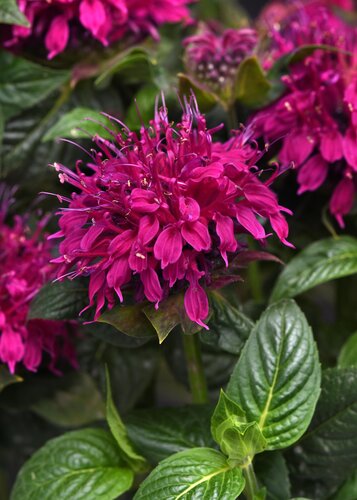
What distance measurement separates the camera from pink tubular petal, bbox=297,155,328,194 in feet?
2.26

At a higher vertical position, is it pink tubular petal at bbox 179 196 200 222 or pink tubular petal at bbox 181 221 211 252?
pink tubular petal at bbox 179 196 200 222

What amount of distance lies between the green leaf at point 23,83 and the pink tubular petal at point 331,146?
0.24 metres

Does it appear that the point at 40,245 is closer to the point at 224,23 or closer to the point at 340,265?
the point at 340,265

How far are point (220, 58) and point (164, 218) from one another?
232 millimetres

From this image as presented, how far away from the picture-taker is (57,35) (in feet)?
2.37

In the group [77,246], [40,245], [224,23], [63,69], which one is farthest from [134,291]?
[224,23]

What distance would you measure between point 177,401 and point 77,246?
0.49 metres

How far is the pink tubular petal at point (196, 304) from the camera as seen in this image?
540 mm

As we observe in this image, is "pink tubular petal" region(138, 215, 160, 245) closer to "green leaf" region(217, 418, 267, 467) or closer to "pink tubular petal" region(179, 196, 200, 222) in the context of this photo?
"pink tubular petal" region(179, 196, 200, 222)

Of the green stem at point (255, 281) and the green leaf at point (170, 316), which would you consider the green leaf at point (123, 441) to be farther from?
the green stem at point (255, 281)

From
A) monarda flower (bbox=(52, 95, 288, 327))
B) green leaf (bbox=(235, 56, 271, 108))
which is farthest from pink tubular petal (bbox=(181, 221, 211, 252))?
green leaf (bbox=(235, 56, 271, 108))

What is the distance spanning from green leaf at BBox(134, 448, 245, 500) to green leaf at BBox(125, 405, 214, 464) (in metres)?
0.06

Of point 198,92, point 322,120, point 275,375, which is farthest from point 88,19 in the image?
point 275,375

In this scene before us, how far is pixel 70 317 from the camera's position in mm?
616
